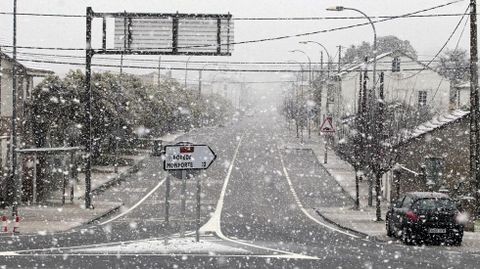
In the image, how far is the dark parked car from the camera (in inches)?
774

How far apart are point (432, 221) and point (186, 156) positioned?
7322mm

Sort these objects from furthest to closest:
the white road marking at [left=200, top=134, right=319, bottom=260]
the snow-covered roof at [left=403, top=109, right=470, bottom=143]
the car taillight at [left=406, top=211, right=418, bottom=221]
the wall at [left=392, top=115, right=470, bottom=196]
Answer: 1. the wall at [left=392, top=115, right=470, bottom=196]
2. the snow-covered roof at [left=403, top=109, right=470, bottom=143]
3. the car taillight at [left=406, top=211, right=418, bottom=221]
4. the white road marking at [left=200, top=134, right=319, bottom=260]

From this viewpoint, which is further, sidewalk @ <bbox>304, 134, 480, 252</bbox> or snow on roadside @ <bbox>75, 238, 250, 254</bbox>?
sidewalk @ <bbox>304, 134, 480, 252</bbox>

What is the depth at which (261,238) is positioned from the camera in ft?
68.4

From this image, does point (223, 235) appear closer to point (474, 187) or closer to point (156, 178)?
point (474, 187)

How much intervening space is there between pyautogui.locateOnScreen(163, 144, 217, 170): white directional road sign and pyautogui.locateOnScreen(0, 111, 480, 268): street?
6.00 feet

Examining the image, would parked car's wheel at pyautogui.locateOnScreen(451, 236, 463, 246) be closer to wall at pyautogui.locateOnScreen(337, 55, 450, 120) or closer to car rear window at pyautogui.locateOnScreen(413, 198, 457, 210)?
car rear window at pyautogui.locateOnScreen(413, 198, 457, 210)

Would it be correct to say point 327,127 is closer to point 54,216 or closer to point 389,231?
point 54,216

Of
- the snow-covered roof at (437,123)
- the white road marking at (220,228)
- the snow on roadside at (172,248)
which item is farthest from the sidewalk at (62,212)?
the snow-covered roof at (437,123)

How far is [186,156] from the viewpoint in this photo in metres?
16.8

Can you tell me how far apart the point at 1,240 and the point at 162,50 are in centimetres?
1012

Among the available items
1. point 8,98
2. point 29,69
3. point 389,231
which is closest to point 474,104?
point 389,231

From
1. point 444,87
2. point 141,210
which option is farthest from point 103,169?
point 444,87

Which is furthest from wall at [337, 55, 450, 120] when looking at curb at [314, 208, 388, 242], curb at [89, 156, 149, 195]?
curb at [314, 208, 388, 242]
